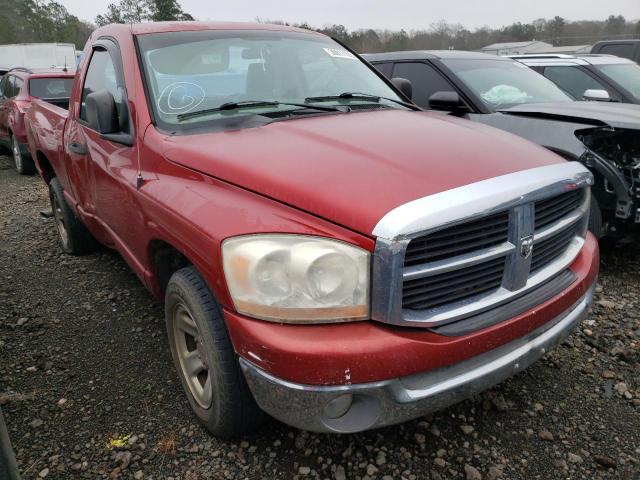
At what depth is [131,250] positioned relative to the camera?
2820mm

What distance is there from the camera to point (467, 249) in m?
1.77

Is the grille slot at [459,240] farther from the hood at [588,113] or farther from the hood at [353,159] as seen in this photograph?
the hood at [588,113]

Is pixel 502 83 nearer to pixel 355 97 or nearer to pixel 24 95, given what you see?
pixel 355 97

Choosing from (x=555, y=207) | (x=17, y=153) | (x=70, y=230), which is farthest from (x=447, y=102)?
(x=17, y=153)

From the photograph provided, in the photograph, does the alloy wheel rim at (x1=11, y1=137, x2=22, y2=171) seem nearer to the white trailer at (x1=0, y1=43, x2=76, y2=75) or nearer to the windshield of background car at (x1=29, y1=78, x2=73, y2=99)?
the windshield of background car at (x1=29, y1=78, x2=73, y2=99)

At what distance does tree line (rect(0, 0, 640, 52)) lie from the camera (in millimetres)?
39094

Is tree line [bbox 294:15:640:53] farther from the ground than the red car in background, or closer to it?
farther from the ground

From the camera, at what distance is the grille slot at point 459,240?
1660 mm

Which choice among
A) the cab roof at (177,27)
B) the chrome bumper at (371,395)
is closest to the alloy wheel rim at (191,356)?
the chrome bumper at (371,395)

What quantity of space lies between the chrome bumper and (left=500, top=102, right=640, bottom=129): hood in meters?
2.59

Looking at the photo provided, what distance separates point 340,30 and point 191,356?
4066 cm

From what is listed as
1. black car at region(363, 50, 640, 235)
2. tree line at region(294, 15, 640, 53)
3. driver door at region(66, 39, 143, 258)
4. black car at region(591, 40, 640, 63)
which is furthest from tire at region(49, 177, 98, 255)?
tree line at region(294, 15, 640, 53)

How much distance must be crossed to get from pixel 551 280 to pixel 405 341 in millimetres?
846

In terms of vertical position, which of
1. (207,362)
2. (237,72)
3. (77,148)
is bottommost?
(207,362)
